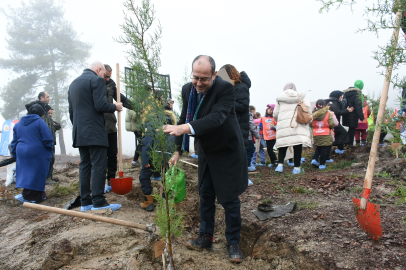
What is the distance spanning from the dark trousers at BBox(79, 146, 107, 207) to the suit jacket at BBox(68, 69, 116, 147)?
0.15 m

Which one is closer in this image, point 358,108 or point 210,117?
point 210,117

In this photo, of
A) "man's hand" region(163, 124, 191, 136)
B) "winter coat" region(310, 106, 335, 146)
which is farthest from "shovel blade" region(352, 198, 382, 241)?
"winter coat" region(310, 106, 335, 146)

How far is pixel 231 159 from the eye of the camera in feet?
8.48

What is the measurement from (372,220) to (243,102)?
2.71 metres

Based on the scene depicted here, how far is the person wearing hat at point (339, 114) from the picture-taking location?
8281 millimetres

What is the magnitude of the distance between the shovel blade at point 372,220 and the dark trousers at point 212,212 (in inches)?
44.9

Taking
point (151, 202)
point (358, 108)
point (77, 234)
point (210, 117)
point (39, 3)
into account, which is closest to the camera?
point (210, 117)

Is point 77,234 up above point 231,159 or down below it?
below

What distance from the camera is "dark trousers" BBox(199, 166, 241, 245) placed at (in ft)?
8.75

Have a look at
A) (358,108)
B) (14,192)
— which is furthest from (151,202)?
(358,108)

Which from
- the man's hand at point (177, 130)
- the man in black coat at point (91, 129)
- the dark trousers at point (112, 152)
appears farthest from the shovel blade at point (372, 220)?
the dark trousers at point (112, 152)

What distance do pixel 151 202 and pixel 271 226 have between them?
2033mm

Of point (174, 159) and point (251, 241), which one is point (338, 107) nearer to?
point (251, 241)

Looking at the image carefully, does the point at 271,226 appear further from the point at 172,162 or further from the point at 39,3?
the point at 39,3
